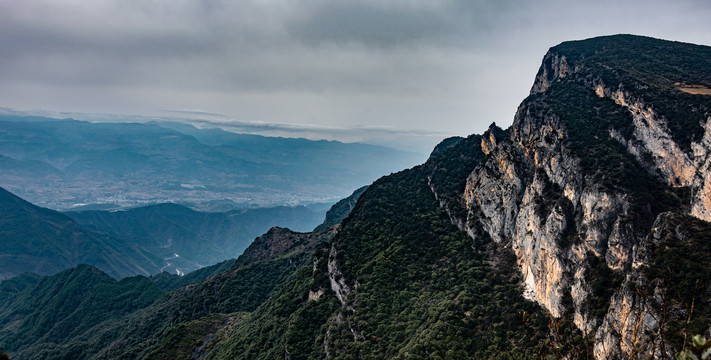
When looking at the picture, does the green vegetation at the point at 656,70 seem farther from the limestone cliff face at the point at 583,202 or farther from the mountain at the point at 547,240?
the limestone cliff face at the point at 583,202

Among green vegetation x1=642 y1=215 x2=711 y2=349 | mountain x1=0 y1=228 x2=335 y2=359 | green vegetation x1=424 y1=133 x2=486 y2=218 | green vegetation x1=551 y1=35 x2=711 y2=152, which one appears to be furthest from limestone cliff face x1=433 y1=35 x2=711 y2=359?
mountain x1=0 y1=228 x2=335 y2=359

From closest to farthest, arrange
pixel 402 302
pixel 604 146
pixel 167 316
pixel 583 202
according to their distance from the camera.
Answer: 1. pixel 583 202
2. pixel 604 146
3. pixel 402 302
4. pixel 167 316

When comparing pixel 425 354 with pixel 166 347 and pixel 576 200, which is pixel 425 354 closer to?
pixel 576 200

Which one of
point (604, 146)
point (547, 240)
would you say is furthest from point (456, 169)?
point (547, 240)

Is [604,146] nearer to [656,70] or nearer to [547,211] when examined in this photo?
[547,211]

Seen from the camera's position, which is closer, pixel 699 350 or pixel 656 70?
pixel 699 350
